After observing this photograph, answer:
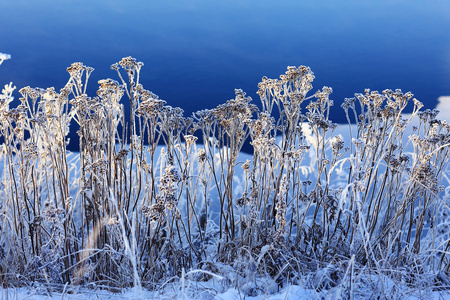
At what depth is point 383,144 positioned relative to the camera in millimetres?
2043

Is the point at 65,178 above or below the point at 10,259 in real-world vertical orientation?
above

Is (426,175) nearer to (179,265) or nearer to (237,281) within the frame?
(237,281)

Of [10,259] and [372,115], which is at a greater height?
[372,115]

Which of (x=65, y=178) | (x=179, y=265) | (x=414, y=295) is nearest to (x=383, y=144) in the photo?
(x=414, y=295)

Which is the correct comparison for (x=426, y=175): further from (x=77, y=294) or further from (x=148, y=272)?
(x=77, y=294)

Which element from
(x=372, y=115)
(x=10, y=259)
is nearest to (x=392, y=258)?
(x=372, y=115)

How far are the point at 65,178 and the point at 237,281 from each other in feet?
2.86

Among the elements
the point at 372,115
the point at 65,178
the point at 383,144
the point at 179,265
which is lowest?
the point at 179,265

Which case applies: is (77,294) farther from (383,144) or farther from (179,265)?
(383,144)

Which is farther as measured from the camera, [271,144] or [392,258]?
[392,258]

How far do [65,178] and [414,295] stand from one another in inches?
59.8

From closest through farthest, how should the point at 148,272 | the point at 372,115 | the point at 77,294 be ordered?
1. the point at 77,294
2. the point at 148,272
3. the point at 372,115

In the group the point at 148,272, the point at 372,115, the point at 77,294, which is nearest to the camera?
the point at 77,294

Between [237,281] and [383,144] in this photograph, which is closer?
[237,281]
